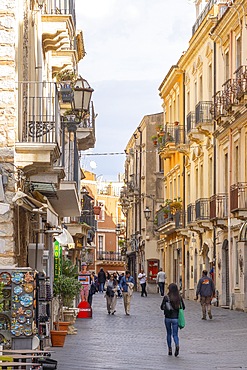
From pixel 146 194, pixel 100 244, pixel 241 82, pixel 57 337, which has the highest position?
pixel 241 82

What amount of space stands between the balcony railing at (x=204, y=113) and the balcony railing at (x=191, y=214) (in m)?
4.93

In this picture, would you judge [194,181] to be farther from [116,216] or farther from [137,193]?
[116,216]

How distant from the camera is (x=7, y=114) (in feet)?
52.6

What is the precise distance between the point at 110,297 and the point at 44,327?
17.5 meters

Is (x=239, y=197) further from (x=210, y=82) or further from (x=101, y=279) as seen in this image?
(x=101, y=279)

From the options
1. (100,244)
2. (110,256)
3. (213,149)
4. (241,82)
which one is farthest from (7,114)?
(100,244)

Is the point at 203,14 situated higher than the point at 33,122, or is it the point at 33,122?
the point at 203,14

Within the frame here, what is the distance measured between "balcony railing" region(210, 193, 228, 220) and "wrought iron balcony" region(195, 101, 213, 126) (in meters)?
4.39

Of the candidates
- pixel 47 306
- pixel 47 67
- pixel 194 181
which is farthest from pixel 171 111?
pixel 47 306

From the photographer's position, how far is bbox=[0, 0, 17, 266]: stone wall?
15.6 meters

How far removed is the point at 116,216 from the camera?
112250 millimetres

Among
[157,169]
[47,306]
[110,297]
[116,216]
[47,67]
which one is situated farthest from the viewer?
[116,216]

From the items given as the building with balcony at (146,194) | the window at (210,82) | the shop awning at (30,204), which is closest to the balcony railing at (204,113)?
the window at (210,82)

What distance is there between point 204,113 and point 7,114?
30031 mm
